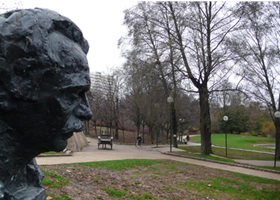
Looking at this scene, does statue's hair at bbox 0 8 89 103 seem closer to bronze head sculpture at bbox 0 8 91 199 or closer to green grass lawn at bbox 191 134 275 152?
bronze head sculpture at bbox 0 8 91 199

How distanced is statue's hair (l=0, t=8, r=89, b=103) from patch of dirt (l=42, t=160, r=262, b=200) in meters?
5.14

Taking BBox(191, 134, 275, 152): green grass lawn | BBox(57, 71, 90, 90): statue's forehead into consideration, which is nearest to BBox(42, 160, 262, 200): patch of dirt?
BBox(57, 71, 90, 90): statue's forehead

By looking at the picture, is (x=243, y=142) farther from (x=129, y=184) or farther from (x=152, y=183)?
(x=129, y=184)

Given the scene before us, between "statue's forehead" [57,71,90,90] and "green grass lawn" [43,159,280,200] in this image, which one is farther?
"green grass lawn" [43,159,280,200]

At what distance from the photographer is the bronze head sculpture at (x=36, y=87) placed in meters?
1.93

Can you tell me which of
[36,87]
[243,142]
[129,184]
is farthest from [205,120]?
[243,142]

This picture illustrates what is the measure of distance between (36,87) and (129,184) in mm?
7553

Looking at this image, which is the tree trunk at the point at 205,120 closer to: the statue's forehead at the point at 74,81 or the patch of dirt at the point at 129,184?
the patch of dirt at the point at 129,184

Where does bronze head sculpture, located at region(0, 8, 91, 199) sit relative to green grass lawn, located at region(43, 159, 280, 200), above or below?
above

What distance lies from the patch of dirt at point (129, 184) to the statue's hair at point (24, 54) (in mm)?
5140

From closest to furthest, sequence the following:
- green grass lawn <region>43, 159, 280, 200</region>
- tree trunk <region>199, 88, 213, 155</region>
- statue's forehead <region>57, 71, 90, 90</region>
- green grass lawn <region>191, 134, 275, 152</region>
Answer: statue's forehead <region>57, 71, 90, 90</region> → green grass lawn <region>43, 159, 280, 200</region> → tree trunk <region>199, 88, 213, 155</region> → green grass lawn <region>191, 134, 275, 152</region>

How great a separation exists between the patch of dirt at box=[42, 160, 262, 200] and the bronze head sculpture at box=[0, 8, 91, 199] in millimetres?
4813

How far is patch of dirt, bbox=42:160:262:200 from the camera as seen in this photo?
7414 mm

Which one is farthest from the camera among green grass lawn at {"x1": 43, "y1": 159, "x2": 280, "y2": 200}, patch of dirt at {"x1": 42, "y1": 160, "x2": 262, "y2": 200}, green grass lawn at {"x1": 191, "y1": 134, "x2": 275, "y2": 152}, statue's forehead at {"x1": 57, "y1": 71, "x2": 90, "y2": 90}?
green grass lawn at {"x1": 191, "y1": 134, "x2": 275, "y2": 152}
